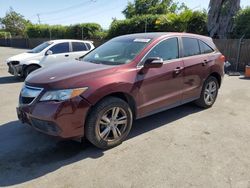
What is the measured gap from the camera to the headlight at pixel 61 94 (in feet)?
11.9

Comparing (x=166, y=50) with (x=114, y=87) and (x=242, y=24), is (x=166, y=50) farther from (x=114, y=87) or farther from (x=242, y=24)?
(x=242, y=24)

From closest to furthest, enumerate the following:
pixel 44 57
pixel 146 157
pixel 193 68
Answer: pixel 146 157, pixel 193 68, pixel 44 57

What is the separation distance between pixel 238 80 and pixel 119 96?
7.64 meters

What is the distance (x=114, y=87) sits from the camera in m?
3.98

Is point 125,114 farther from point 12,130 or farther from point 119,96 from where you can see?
point 12,130

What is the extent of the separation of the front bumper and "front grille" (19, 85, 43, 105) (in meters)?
0.12

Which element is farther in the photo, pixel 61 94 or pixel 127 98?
pixel 127 98

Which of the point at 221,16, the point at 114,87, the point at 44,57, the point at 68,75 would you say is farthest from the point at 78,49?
the point at 221,16

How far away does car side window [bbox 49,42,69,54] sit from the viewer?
34.1 ft

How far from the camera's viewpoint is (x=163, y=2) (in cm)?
4466

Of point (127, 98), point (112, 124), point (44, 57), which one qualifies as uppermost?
point (44, 57)

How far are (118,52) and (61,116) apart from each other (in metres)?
1.80

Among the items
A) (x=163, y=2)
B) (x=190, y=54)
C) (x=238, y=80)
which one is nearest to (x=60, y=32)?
(x=163, y=2)

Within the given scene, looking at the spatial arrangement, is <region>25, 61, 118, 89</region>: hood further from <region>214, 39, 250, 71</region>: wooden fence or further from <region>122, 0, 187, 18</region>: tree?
<region>122, 0, 187, 18</region>: tree
